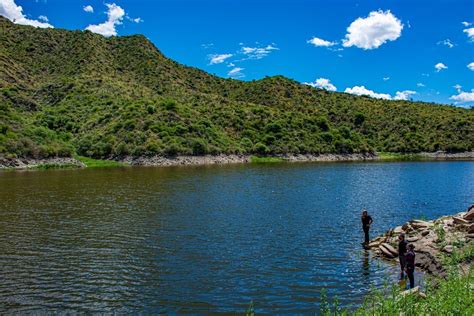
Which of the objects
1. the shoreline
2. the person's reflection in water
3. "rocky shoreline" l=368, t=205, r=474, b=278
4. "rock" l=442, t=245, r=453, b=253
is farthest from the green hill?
"rock" l=442, t=245, r=453, b=253

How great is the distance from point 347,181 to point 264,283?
5297 centimetres

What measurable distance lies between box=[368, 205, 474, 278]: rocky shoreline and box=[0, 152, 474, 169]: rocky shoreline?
276 ft

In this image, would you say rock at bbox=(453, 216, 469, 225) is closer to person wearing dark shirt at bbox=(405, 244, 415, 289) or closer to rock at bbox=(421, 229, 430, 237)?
rock at bbox=(421, 229, 430, 237)

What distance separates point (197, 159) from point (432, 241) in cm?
9448

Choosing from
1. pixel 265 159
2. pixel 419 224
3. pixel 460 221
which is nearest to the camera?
pixel 460 221

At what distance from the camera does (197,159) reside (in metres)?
118

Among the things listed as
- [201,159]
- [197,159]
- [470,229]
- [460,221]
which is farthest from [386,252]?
[201,159]

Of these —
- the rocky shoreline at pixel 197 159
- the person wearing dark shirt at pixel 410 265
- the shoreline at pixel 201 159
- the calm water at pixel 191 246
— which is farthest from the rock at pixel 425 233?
the rocky shoreline at pixel 197 159

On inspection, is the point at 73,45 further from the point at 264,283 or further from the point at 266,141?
the point at 264,283

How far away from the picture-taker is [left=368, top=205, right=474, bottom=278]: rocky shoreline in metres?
24.0

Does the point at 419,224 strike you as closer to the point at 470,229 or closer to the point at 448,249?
the point at 470,229

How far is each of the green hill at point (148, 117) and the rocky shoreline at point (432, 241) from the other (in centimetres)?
8691

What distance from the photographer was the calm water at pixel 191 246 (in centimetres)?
1947

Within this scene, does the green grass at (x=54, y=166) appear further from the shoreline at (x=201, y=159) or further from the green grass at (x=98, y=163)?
the green grass at (x=98, y=163)
